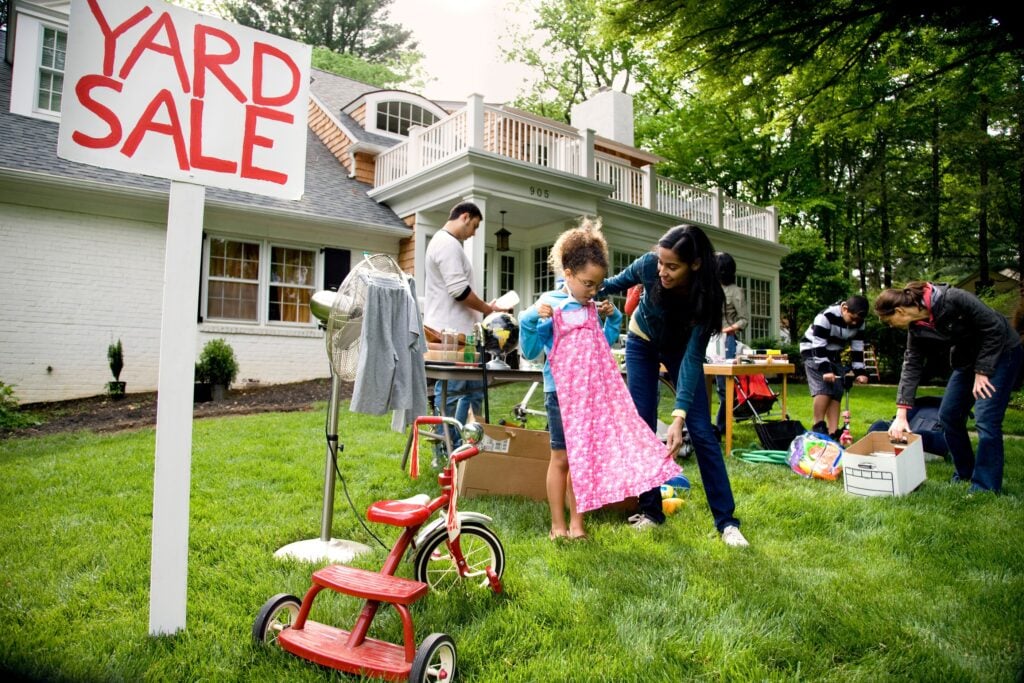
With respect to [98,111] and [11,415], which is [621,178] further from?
[98,111]

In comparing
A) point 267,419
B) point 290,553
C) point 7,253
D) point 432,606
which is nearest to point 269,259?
point 7,253

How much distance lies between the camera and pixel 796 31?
7.00m

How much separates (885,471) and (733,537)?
1756 mm

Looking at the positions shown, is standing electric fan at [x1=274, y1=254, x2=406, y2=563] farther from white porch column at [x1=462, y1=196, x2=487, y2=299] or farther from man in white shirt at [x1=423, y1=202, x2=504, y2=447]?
white porch column at [x1=462, y1=196, x2=487, y2=299]

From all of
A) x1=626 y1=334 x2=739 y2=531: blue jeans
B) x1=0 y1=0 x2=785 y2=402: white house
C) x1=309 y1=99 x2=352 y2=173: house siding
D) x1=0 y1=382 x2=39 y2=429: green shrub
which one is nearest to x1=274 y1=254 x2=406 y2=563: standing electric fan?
x1=626 y1=334 x2=739 y2=531: blue jeans

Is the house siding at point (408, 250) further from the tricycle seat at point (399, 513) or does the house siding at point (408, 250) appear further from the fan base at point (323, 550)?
the tricycle seat at point (399, 513)

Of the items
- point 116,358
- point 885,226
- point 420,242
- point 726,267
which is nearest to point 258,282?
point 116,358

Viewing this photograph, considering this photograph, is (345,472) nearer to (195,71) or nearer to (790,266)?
(195,71)

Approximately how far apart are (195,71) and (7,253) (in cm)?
935

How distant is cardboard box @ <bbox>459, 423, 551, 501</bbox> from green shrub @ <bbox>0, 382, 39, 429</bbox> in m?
6.60

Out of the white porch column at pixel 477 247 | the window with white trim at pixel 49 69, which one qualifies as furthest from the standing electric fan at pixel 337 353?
the window with white trim at pixel 49 69

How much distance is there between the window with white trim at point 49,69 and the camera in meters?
10.5

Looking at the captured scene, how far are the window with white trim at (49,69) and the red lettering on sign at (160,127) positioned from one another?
11273 mm

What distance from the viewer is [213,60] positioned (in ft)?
7.20
